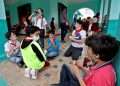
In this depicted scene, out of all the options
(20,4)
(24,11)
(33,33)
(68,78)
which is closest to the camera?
(68,78)

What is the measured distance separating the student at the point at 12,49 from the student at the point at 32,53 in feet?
1.25

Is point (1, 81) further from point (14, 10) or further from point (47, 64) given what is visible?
point (14, 10)

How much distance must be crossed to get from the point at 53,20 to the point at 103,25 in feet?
3.72

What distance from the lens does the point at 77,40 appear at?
3.22m

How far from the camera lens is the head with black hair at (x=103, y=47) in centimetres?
133

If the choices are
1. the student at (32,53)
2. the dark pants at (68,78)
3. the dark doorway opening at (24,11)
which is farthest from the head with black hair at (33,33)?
the dark doorway opening at (24,11)

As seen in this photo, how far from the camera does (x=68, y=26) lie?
4020 mm

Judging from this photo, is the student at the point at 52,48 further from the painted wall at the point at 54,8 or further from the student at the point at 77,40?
the painted wall at the point at 54,8

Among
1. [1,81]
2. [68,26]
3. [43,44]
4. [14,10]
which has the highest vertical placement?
[14,10]

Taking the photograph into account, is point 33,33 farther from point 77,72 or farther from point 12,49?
point 77,72

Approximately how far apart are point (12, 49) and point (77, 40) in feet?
3.45

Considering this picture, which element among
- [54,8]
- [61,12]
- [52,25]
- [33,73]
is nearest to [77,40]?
[33,73]

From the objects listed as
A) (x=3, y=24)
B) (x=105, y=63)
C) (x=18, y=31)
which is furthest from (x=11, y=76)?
(x=105, y=63)

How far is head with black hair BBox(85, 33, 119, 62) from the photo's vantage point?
1.33m
